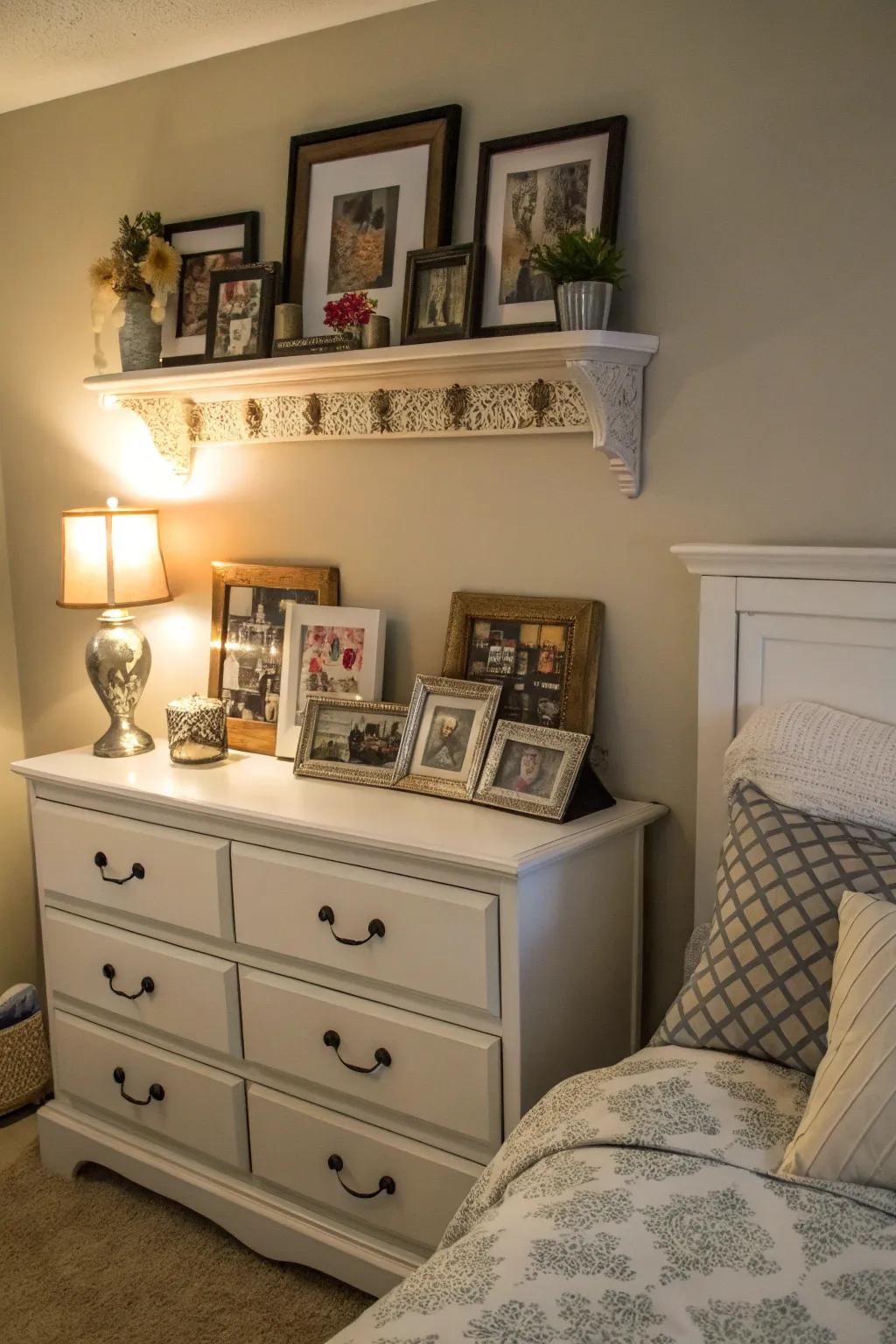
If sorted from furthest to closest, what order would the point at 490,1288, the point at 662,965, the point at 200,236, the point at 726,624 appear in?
1. the point at 200,236
2. the point at 662,965
3. the point at 726,624
4. the point at 490,1288

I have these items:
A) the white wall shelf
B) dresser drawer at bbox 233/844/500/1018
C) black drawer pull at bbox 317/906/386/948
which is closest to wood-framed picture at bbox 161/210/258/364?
the white wall shelf

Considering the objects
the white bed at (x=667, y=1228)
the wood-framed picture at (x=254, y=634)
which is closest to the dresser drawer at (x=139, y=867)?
the wood-framed picture at (x=254, y=634)

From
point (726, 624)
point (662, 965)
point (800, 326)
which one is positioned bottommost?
point (662, 965)

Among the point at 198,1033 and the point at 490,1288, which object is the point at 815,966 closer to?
the point at 490,1288

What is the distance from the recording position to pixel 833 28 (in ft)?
6.16

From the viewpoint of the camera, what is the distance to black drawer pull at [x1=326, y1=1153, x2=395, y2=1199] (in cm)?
209

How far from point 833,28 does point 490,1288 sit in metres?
1.86

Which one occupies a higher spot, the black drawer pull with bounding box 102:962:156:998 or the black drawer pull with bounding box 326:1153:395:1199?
the black drawer pull with bounding box 102:962:156:998

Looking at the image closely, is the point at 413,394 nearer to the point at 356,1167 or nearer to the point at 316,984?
the point at 316,984

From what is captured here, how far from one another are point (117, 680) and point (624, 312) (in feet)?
4.59

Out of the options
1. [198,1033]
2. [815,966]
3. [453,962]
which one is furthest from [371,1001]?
[815,966]

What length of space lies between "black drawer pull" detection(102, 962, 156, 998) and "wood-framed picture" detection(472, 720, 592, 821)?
0.82 meters

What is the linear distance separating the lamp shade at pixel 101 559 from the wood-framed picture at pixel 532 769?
1019 mm

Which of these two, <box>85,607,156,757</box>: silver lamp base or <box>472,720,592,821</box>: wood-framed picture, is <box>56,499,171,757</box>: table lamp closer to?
<box>85,607,156,757</box>: silver lamp base
